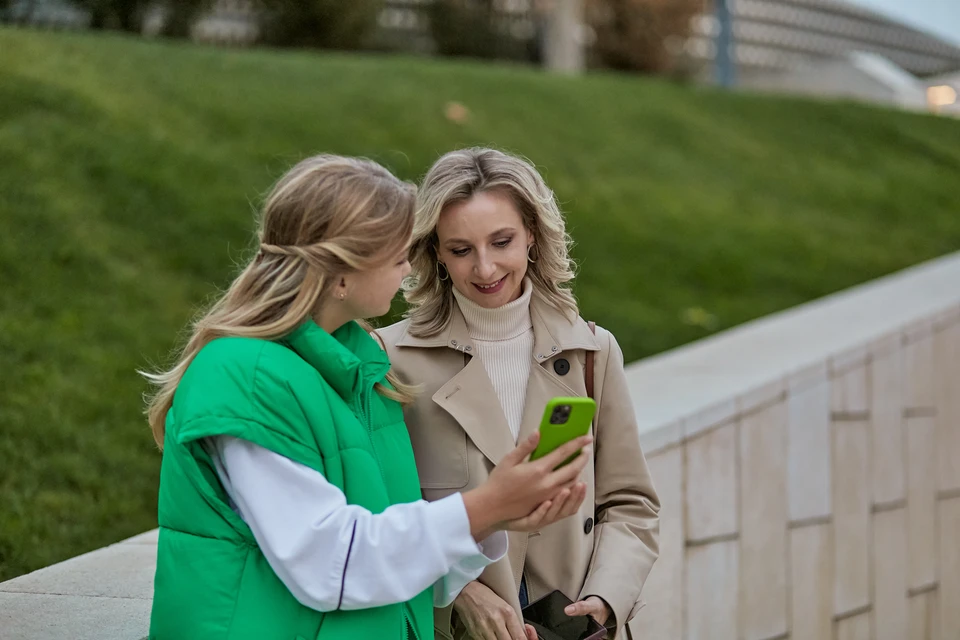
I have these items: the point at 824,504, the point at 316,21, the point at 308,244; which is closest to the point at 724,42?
the point at 316,21

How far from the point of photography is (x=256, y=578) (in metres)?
1.81

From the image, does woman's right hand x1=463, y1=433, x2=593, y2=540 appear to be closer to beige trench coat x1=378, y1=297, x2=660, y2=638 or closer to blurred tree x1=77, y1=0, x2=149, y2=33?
beige trench coat x1=378, y1=297, x2=660, y2=638

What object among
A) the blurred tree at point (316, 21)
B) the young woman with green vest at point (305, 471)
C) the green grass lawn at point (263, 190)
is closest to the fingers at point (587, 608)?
the young woman with green vest at point (305, 471)

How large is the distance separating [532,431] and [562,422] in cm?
70

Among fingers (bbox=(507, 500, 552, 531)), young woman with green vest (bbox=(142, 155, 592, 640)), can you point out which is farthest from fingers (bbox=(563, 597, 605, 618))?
fingers (bbox=(507, 500, 552, 531))

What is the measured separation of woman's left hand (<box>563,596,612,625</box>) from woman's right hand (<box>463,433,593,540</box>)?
68 centimetres

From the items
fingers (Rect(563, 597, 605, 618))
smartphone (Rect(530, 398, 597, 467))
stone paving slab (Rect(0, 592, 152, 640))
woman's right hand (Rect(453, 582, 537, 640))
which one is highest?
smartphone (Rect(530, 398, 597, 467))

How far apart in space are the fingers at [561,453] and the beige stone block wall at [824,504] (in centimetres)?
227

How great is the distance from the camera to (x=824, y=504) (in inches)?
205

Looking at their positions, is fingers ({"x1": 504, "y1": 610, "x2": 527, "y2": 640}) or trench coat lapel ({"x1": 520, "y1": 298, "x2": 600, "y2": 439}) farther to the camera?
trench coat lapel ({"x1": 520, "y1": 298, "x2": 600, "y2": 439})

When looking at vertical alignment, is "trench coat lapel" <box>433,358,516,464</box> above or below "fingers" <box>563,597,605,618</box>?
above

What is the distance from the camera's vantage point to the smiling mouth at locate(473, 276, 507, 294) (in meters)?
2.49

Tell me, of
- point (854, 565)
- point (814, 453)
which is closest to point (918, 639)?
point (854, 565)

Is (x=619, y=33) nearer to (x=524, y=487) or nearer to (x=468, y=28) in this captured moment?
(x=468, y=28)
